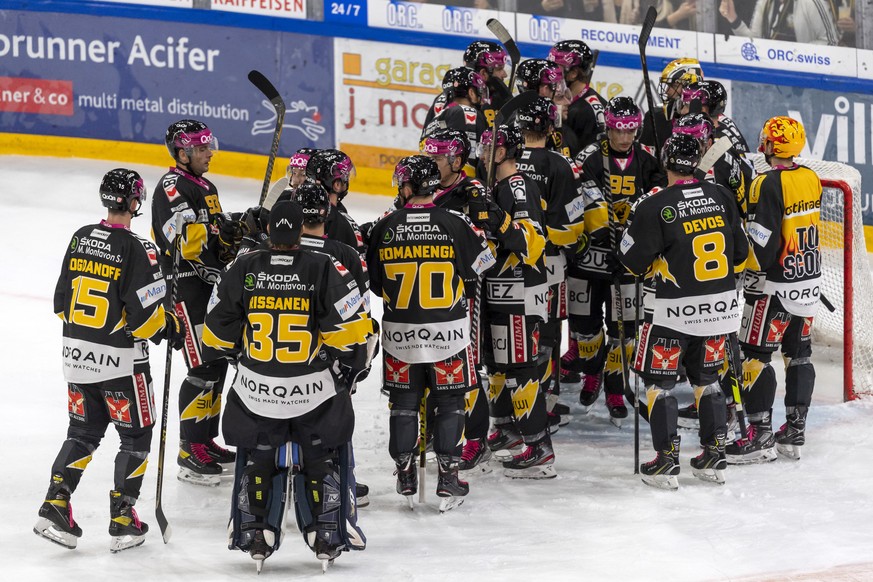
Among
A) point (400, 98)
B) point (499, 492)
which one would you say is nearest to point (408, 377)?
point (499, 492)

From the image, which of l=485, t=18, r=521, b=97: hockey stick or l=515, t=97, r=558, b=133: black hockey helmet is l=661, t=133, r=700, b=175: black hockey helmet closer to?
l=515, t=97, r=558, b=133: black hockey helmet

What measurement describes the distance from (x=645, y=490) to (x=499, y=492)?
703mm

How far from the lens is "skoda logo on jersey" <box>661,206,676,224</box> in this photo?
6.45 meters

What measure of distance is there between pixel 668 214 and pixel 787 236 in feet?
2.90

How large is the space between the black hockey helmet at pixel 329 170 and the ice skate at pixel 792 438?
2626 mm

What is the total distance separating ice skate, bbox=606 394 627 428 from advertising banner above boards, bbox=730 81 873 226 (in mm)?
3359

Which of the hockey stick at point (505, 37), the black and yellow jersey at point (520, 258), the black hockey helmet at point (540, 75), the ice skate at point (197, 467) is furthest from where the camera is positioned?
the hockey stick at point (505, 37)

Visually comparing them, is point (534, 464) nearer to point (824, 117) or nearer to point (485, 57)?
point (485, 57)

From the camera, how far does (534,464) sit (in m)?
6.93

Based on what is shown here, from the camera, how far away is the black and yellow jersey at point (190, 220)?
6.68m

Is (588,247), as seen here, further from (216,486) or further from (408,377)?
(216,486)

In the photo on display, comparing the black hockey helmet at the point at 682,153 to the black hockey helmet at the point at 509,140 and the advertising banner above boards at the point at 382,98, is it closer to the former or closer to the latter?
the black hockey helmet at the point at 509,140

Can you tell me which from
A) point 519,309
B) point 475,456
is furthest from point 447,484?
point 519,309

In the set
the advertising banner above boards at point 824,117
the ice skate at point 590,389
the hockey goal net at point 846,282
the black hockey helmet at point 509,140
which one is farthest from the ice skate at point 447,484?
the advertising banner above boards at point 824,117
